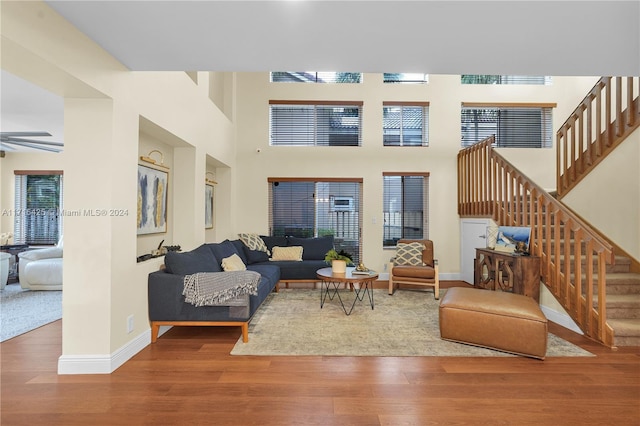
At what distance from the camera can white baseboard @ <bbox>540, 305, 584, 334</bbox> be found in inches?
139

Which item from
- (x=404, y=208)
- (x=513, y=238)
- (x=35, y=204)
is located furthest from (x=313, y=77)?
(x=35, y=204)

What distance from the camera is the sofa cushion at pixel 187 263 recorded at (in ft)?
10.6

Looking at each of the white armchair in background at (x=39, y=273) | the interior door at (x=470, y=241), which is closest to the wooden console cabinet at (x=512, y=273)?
the interior door at (x=470, y=241)

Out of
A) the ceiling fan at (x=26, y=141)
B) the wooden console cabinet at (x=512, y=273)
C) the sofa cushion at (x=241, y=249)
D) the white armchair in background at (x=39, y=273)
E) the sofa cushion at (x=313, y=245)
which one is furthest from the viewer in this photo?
the sofa cushion at (x=313, y=245)

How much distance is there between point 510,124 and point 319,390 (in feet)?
22.4

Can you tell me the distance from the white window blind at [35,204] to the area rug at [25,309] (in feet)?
5.28

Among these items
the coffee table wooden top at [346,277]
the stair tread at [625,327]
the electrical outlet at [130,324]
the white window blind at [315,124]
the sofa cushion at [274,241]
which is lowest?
the stair tread at [625,327]

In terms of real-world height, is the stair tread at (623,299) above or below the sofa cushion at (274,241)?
below

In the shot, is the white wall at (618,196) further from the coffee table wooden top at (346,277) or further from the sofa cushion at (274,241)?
the sofa cushion at (274,241)

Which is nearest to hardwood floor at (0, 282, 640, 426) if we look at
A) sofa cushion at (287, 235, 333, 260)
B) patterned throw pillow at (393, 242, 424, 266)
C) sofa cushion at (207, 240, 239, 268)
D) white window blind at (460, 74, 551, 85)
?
sofa cushion at (207, 240, 239, 268)

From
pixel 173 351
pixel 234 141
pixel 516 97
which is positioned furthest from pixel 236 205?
pixel 516 97

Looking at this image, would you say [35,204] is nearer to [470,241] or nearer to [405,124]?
[405,124]

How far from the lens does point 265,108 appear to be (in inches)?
259

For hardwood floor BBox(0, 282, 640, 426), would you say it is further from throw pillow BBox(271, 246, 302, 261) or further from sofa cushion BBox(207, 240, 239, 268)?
throw pillow BBox(271, 246, 302, 261)
